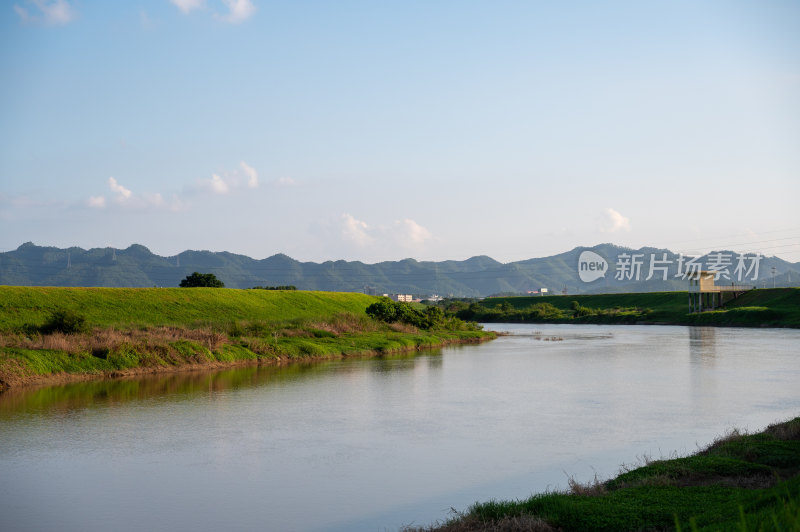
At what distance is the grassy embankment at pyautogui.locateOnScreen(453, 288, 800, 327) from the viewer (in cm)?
8129

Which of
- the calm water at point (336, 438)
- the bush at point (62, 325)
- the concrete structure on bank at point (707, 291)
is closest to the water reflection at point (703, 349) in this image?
the calm water at point (336, 438)

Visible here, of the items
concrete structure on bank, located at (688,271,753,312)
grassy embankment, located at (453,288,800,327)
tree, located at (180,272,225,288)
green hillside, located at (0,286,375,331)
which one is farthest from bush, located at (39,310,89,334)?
concrete structure on bank, located at (688,271,753,312)

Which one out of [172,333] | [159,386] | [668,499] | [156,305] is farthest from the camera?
[156,305]

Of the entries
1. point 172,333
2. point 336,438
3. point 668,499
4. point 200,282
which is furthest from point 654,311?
point 668,499

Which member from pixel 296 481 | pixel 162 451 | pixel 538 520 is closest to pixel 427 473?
pixel 296 481

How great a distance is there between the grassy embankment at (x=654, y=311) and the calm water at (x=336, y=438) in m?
52.7

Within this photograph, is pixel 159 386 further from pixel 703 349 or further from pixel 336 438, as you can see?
pixel 703 349

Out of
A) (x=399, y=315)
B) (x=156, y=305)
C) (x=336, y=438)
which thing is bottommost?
(x=336, y=438)

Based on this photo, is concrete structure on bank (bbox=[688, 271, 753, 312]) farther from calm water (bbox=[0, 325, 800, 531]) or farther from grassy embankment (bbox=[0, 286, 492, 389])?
calm water (bbox=[0, 325, 800, 531])

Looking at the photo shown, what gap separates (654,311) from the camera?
99.9 metres

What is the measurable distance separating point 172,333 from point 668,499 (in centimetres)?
3118

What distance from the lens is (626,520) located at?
32.2 feet

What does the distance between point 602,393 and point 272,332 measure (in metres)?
22.9

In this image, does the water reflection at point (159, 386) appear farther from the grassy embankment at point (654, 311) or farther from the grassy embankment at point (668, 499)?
the grassy embankment at point (654, 311)
